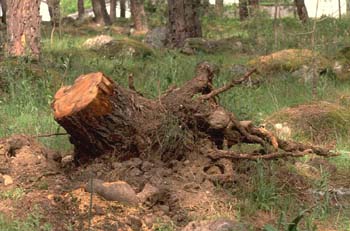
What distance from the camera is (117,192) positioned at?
14.6 feet

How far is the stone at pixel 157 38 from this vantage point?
597 inches

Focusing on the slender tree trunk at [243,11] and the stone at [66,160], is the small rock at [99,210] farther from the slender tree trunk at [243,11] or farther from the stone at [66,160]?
the slender tree trunk at [243,11]

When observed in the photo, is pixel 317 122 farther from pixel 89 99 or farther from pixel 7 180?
pixel 7 180

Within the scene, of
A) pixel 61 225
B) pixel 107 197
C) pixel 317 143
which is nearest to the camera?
pixel 61 225

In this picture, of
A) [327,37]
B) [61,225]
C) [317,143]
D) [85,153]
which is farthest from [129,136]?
[327,37]

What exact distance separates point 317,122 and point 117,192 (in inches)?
120

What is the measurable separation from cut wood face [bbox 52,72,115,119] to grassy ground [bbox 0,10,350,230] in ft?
3.09

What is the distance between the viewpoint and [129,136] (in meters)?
4.95

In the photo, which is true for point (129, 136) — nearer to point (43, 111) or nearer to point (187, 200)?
point (187, 200)

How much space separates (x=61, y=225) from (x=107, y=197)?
15.9 inches

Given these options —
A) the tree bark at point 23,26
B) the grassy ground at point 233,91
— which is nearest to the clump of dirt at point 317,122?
the grassy ground at point 233,91

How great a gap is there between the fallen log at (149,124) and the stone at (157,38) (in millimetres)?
9563

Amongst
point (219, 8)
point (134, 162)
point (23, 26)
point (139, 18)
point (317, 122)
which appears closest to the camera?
point (134, 162)

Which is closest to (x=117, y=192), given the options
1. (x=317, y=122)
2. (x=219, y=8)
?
(x=317, y=122)
